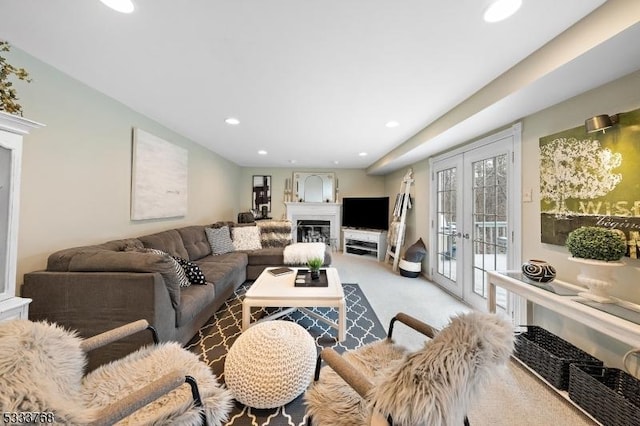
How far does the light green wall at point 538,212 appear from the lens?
1.53 metres

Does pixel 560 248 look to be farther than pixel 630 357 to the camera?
Yes

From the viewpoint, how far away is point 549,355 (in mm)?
1660

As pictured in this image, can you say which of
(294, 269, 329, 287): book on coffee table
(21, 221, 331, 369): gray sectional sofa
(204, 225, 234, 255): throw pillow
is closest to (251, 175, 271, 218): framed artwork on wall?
(204, 225, 234, 255): throw pillow

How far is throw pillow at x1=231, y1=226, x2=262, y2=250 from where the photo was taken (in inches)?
160

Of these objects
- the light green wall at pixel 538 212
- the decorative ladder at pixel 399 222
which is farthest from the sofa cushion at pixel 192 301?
the decorative ladder at pixel 399 222

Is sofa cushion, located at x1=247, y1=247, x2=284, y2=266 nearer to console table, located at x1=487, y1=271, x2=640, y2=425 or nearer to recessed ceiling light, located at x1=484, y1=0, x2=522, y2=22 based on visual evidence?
console table, located at x1=487, y1=271, x2=640, y2=425

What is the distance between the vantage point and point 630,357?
149 cm

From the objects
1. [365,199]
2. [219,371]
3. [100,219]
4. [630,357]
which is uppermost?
[365,199]

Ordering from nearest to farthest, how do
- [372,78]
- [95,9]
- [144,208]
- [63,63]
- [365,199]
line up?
[95,9]
[63,63]
[372,78]
[144,208]
[365,199]

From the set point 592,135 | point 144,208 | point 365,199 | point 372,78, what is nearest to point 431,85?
point 372,78

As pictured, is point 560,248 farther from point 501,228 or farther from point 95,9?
point 95,9

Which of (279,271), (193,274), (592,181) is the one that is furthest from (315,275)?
(592,181)

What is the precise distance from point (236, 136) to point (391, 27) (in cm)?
280

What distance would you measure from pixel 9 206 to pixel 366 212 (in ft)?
17.9
